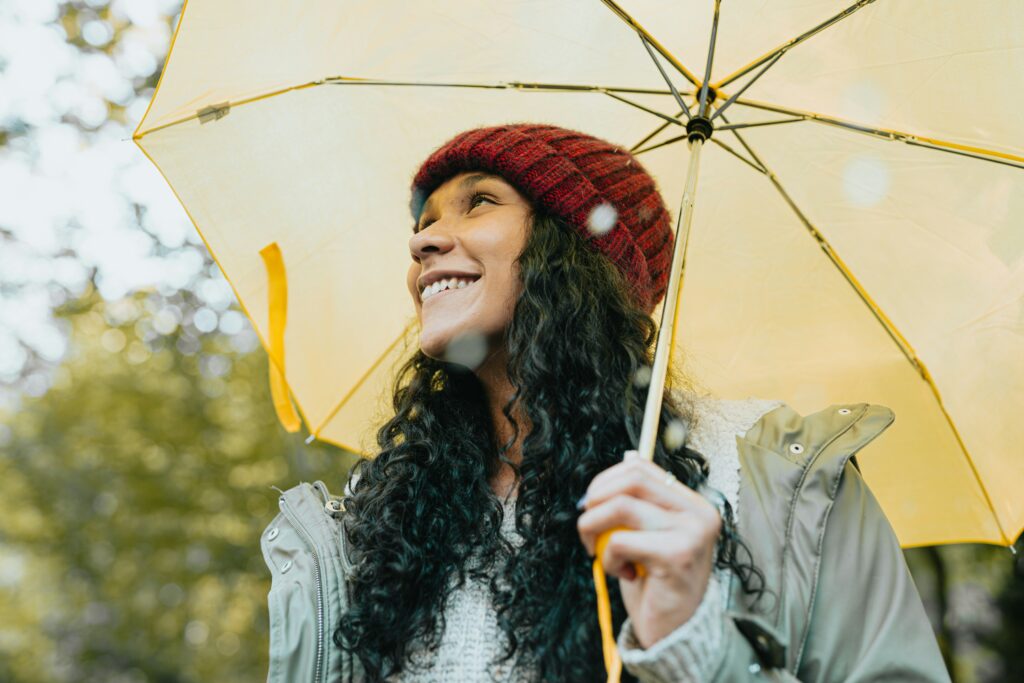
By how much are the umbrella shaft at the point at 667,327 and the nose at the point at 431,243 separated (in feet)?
2.28

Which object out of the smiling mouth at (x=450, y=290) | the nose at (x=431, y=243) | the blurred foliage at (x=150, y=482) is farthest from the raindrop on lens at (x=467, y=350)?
the blurred foliage at (x=150, y=482)

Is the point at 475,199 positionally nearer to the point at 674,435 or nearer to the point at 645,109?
the point at 645,109

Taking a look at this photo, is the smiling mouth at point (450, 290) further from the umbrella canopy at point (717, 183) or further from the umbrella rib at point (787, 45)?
the umbrella rib at point (787, 45)

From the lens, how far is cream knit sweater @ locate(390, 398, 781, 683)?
1.78 m

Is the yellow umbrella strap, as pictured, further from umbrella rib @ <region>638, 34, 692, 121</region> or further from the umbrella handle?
the umbrella handle

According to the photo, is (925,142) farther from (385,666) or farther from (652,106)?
(385,666)

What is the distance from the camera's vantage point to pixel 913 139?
8.80 ft

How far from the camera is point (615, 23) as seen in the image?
→ 2.88m

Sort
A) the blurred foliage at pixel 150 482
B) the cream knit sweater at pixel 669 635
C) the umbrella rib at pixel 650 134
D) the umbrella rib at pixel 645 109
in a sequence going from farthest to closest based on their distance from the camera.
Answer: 1. the blurred foliage at pixel 150 482
2. the umbrella rib at pixel 650 134
3. the umbrella rib at pixel 645 109
4. the cream knit sweater at pixel 669 635

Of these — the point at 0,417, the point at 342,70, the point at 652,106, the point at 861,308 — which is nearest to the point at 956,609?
the point at 861,308

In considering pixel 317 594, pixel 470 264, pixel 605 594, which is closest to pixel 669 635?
pixel 605 594

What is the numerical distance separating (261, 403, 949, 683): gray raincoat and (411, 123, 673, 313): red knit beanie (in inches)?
28.4

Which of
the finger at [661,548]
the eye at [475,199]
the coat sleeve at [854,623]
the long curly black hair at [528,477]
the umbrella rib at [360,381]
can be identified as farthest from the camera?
the umbrella rib at [360,381]

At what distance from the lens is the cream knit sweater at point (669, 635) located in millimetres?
1777
